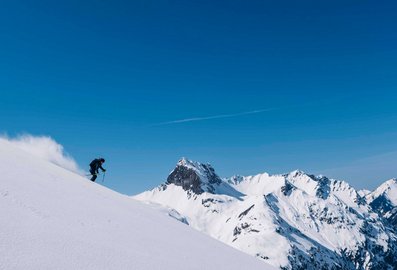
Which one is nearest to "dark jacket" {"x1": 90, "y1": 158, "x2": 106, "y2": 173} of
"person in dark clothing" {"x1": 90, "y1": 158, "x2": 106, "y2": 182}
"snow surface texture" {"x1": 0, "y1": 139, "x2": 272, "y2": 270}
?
"person in dark clothing" {"x1": 90, "y1": 158, "x2": 106, "y2": 182}

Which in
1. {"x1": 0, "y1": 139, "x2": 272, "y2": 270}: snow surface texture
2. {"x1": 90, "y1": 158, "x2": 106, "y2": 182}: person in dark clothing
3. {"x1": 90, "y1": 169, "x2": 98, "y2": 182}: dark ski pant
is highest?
{"x1": 90, "y1": 158, "x2": 106, "y2": 182}: person in dark clothing

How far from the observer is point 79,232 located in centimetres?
970

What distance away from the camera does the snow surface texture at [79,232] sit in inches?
298

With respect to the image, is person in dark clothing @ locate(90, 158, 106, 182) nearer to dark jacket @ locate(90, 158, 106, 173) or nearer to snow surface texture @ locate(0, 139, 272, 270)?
dark jacket @ locate(90, 158, 106, 173)

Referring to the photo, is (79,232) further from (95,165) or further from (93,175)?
(95,165)

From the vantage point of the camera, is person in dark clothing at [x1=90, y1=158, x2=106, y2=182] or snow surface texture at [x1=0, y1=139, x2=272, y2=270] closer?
snow surface texture at [x1=0, y1=139, x2=272, y2=270]

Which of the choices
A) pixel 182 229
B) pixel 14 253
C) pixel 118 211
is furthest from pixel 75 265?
pixel 182 229

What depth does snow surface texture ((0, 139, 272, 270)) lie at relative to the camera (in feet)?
24.8

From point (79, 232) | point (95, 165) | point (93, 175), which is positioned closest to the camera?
point (79, 232)

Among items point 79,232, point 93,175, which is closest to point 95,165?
point 93,175

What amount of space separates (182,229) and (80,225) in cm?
647

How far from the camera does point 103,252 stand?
901 cm

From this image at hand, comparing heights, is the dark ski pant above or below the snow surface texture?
above

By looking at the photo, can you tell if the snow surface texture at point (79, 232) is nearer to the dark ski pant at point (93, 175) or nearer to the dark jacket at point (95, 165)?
the dark ski pant at point (93, 175)
